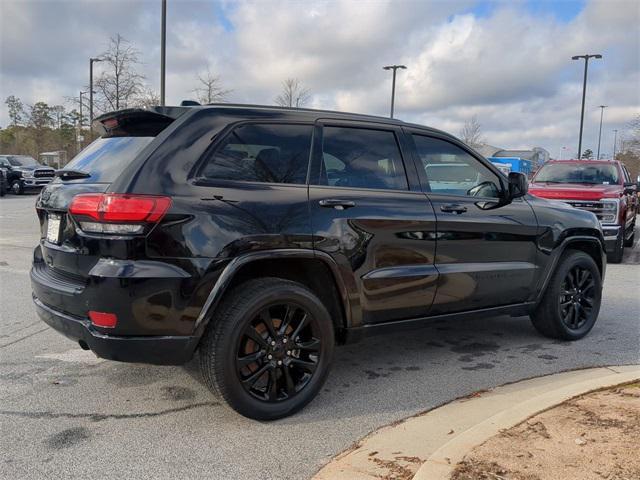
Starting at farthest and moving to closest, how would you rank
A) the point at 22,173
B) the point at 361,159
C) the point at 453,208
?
the point at 22,173
the point at 453,208
the point at 361,159

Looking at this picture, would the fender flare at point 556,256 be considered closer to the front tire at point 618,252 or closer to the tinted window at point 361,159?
the tinted window at point 361,159

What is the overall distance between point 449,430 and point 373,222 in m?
1.38

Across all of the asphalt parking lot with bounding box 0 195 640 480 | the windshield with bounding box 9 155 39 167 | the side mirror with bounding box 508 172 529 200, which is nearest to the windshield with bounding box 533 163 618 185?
the asphalt parking lot with bounding box 0 195 640 480

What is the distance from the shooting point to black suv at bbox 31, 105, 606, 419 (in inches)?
119

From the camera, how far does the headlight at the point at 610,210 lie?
9758 millimetres

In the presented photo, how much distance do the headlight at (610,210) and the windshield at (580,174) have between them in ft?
4.21

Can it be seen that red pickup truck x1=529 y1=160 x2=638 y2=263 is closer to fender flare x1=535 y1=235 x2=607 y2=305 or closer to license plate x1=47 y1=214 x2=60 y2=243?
fender flare x1=535 y1=235 x2=607 y2=305

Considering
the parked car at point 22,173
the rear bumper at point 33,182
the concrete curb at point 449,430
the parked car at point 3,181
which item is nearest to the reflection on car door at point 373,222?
the concrete curb at point 449,430

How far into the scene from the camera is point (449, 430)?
3264 mm

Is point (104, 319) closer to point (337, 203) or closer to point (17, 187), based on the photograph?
point (337, 203)

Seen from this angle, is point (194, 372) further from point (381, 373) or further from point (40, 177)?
point (40, 177)

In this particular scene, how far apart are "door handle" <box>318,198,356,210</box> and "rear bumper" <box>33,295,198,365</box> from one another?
3.79 ft

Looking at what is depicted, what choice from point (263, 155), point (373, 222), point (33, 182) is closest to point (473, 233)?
point (373, 222)

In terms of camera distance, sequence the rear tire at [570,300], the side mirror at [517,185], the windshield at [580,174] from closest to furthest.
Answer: the side mirror at [517,185]
the rear tire at [570,300]
the windshield at [580,174]
